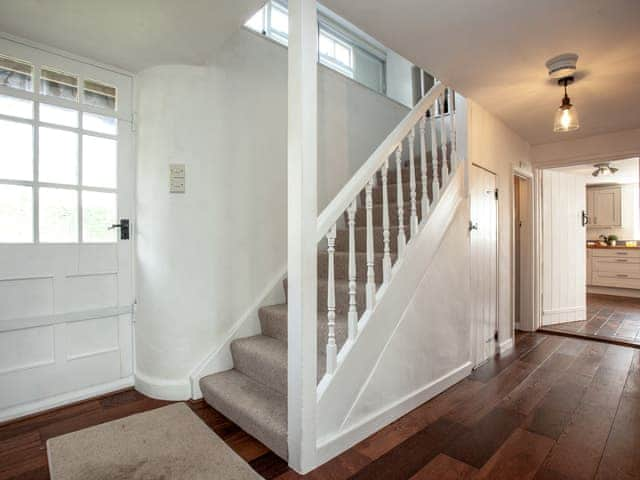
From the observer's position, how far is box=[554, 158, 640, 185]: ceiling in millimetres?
4293

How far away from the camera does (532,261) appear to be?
152 inches

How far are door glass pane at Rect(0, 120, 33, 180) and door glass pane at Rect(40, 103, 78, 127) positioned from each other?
0.11m

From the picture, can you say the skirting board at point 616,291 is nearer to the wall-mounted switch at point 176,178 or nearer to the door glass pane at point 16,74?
the wall-mounted switch at point 176,178

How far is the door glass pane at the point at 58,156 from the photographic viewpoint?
2.03m

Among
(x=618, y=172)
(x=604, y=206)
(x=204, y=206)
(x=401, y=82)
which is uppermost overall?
(x=401, y=82)

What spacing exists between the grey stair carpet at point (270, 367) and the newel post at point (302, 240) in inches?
5.7

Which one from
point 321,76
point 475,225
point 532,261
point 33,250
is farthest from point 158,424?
point 532,261

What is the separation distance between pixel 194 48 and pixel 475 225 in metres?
2.45

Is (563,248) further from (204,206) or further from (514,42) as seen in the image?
(204,206)

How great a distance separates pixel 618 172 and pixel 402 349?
5872 mm

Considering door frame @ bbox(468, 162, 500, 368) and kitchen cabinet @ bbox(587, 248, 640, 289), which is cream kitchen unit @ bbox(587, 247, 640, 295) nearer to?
kitchen cabinet @ bbox(587, 248, 640, 289)

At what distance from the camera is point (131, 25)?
5.92ft

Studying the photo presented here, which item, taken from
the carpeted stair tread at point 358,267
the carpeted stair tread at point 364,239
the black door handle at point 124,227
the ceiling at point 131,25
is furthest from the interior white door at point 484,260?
the black door handle at point 124,227

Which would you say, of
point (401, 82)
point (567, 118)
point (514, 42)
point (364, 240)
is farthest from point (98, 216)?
point (401, 82)
